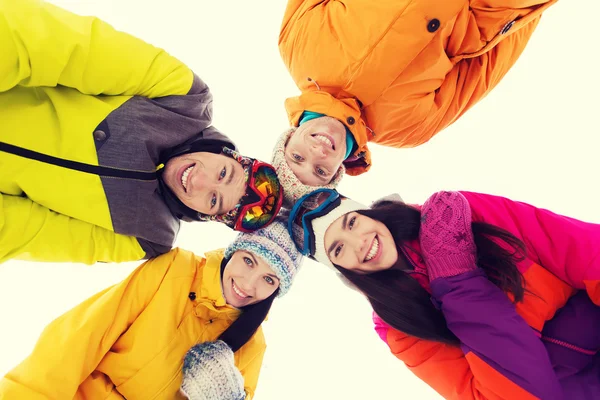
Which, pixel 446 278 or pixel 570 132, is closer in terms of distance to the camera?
pixel 446 278

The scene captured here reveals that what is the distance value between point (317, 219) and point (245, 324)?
367 millimetres

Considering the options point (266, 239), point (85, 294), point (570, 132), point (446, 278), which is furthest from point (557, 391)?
point (85, 294)

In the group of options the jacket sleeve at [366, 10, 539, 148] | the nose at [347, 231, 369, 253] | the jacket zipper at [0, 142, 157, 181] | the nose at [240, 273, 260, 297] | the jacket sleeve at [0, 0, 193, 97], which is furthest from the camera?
the jacket sleeve at [366, 10, 539, 148]

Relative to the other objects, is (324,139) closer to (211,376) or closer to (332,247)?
(332,247)

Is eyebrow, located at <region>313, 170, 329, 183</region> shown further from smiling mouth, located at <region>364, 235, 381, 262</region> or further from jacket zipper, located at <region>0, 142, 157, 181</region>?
jacket zipper, located at <region>0, 142, 157, 181</region>

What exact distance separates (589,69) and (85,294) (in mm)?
2006

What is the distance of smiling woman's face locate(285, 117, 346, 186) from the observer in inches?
47.0

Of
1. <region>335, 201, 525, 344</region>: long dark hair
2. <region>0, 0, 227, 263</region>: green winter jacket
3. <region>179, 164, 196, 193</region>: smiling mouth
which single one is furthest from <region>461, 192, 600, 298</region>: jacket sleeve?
<region>0, 0, 227, 263</region>: green winter jacket

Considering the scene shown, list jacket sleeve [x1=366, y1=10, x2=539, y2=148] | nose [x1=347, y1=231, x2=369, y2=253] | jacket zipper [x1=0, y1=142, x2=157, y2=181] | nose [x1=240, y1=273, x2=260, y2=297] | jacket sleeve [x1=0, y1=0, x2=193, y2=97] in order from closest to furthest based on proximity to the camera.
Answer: jacket sleeve [x1=0, y1=0, x2=193, y2=97]
jacket zipper [x1=0, y1=142, x2=157, y2=181]
nose [x1=347, y1=231, x2=369, y2=253]
nose [x1=240, y1=273, x2=260, y2=297]
jacket sleeve [x1=366, y1=10, x2=539, y2=148]

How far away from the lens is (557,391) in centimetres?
87

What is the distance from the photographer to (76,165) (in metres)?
0.99

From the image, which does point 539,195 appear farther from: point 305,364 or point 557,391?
point 305,364

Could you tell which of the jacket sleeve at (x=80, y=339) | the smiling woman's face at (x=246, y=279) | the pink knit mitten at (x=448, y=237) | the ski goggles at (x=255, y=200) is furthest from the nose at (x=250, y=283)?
the pink knit mitten at (x=448, y=237)

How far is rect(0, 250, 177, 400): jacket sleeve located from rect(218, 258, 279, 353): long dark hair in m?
0.23
